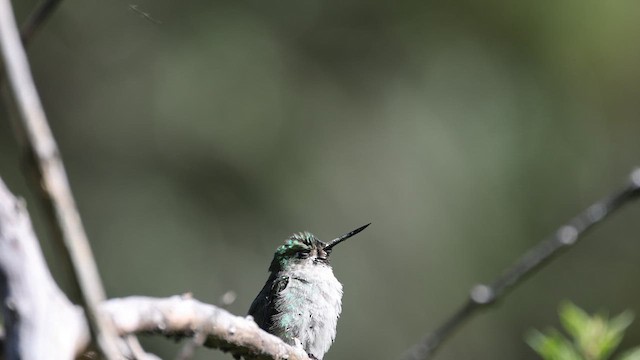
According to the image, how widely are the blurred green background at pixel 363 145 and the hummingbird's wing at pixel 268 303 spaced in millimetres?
5396

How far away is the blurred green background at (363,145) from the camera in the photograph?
1165 centimetres

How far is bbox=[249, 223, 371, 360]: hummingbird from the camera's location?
5.27 metres

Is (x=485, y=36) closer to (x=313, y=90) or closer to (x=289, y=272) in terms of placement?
(x=313, y=90)

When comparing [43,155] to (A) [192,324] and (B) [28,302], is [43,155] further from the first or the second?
(A) [192,324]

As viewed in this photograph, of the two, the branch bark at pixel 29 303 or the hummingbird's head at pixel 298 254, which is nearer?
the branch bark at pixel 29 303

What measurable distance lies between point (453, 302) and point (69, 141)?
4919mm

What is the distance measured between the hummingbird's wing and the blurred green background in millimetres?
5396

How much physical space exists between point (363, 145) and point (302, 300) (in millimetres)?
7199

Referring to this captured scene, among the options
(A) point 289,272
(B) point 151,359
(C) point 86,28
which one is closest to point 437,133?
(C) point 86,28


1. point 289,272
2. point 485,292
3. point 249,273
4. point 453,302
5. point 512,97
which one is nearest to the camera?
point 485,292

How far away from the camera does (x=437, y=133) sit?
1228cm

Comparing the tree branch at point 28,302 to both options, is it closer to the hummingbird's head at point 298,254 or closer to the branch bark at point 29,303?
the branch bark at point 29,303

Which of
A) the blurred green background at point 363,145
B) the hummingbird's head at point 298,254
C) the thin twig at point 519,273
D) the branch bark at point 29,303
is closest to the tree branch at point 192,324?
A: the branch bark at point 29,303

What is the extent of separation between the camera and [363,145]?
1252cm
